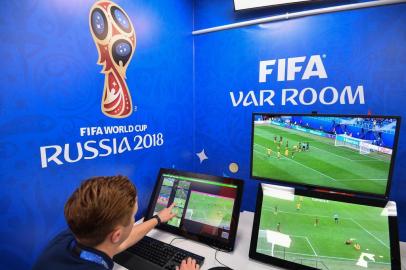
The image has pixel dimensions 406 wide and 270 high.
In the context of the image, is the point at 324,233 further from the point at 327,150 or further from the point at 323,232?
the point at 327,150

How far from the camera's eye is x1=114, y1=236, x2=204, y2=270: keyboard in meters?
1.12

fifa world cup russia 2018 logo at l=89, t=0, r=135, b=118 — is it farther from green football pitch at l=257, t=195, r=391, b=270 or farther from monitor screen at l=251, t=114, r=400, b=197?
green football pitch at l=257, t=195, r=391, b=270

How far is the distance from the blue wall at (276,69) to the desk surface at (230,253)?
0.50 m

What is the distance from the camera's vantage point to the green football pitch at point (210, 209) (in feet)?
4.26

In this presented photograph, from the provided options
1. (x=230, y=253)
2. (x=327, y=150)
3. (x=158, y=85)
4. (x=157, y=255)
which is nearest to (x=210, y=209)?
(x=230, y=253)

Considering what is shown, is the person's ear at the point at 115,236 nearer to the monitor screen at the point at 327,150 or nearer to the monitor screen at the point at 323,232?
the monitor screen at the point at 323,232

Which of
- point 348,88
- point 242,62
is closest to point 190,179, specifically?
point 242,62

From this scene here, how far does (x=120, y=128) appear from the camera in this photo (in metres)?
1.43

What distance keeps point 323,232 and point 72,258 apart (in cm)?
104

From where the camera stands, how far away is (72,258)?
74 cm

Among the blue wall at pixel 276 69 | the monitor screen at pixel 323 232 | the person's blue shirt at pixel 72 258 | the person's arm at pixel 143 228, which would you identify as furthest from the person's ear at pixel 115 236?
the blue wall at pixel 276 69

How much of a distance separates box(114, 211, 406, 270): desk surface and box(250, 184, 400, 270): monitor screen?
6 centimetres

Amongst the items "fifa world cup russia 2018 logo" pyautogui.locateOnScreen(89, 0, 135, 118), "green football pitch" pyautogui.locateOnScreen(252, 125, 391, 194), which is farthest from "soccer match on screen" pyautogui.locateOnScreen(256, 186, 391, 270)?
"fifa world cup russia 2018 logo" pyautogui.locateOnScreen(89, 0, 135, 118)

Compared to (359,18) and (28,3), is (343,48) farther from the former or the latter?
(28,3)
